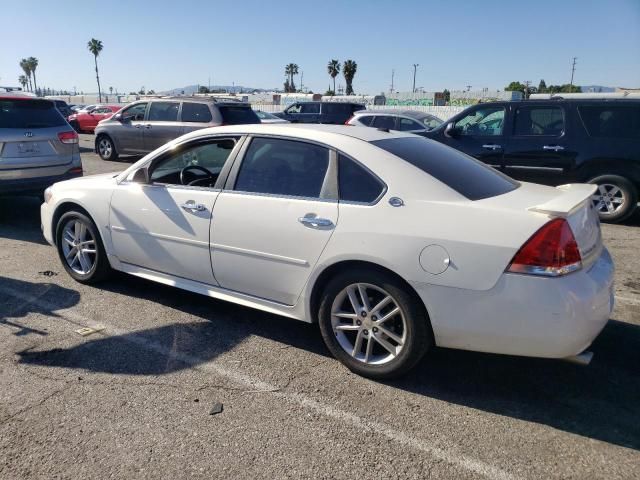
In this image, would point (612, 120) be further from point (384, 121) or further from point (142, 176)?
point (384, 121)

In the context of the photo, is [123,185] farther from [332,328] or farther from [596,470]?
[596,470]

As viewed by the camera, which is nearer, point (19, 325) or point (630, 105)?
point (19, 325)

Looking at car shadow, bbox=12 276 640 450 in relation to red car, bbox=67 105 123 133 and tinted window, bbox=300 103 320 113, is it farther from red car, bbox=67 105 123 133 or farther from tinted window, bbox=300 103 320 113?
red car, bbox=67 105 123 133

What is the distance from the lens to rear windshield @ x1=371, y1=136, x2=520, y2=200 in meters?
3.31

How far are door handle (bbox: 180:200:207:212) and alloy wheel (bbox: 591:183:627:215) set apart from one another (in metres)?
6.21

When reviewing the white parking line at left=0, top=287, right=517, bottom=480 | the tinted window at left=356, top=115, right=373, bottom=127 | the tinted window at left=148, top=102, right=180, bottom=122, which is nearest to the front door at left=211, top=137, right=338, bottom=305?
the white parking line at left=0, top=287, right=517, bottom=480

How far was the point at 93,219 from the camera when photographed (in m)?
4.68

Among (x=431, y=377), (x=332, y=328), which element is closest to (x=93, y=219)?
(x=332, y=328)

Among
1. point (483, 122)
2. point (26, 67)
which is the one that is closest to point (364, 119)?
point (483, 122)

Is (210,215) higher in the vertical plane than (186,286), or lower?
higher

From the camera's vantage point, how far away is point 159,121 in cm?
1311

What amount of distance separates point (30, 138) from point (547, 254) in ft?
22.2

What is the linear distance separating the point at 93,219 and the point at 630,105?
731 centimetres

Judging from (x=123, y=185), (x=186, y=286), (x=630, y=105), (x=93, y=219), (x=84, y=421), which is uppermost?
(x=630, y=105)
